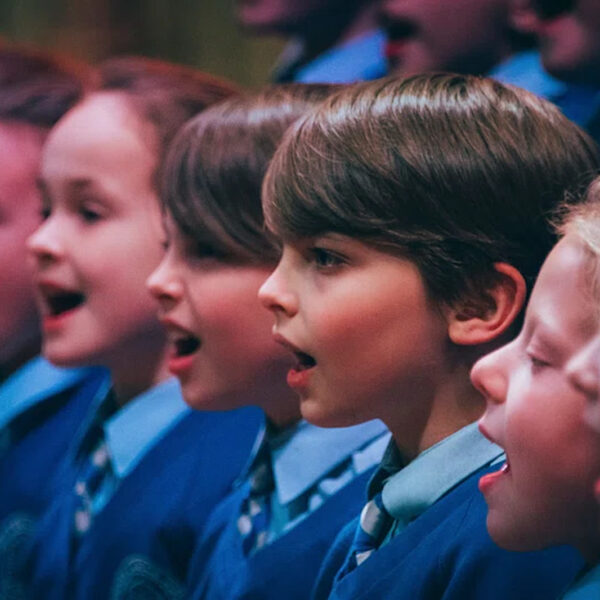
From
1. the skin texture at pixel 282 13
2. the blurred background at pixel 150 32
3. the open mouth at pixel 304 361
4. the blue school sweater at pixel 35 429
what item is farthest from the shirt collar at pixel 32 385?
the blurred background at pixel 150 32

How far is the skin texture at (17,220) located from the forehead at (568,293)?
39.7 inches

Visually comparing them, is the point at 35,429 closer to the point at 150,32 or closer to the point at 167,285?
the point at 167,285

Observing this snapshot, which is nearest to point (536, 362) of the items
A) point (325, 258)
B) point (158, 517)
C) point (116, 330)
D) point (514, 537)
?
point (514, 537)

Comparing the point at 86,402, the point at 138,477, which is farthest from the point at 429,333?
the point at 86,402

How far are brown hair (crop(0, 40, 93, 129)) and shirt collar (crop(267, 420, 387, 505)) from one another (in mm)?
739

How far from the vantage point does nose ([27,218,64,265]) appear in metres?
1.34

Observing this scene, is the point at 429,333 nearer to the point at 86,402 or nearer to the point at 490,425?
the point at 490,425

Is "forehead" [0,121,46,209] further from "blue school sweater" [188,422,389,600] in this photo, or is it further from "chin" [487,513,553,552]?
"chin" [487,513,553,552]

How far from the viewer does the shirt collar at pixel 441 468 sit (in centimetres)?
83

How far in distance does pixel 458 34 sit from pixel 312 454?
66 centimetres

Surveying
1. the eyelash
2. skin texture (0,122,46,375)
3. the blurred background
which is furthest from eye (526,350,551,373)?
the blurred background

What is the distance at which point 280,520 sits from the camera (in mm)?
1068

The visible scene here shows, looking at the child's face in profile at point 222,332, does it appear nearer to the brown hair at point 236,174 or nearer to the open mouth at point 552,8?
the brown hair at point 236,174

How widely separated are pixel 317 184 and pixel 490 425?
0.24 metres
